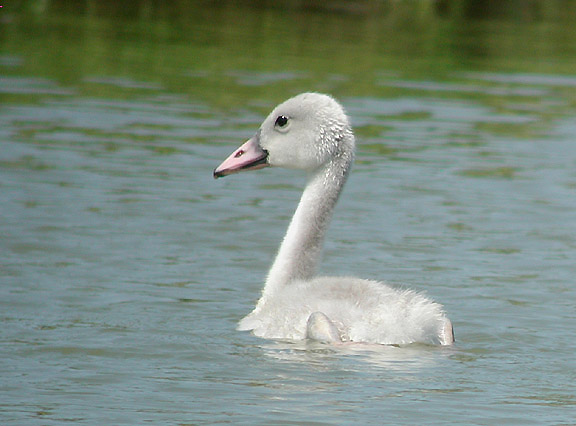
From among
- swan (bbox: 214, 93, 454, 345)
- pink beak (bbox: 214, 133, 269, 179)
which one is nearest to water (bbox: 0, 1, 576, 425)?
swan (bbox: 214, 93, 454, 345)

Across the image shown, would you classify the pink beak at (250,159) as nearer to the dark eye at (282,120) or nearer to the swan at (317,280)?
the swan at (317,280)

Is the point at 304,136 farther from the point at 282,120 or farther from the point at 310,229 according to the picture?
the point at 310,229

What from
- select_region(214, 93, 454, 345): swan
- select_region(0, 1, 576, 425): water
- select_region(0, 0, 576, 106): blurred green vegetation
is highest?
select_region(214, 93, 454, 345): swan

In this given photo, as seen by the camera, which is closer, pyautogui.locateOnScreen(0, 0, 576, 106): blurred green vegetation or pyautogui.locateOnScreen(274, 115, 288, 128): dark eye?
pyautogui.locateOnScreen(274, 115, 288, 128): dark eye

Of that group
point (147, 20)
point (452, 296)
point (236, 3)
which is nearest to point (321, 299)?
point (452, 296)

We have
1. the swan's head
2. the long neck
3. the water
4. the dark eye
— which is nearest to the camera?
the water

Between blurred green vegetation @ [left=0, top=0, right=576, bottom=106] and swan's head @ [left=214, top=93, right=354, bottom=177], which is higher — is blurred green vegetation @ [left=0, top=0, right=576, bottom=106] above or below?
below

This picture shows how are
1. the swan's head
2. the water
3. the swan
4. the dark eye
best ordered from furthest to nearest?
the dark eye
the swan's head
the swan
the water

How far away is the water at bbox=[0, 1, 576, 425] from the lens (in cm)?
833

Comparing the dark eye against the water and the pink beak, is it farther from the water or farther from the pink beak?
the water

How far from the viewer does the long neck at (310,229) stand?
32.8ft

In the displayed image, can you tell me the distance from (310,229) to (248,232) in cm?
324

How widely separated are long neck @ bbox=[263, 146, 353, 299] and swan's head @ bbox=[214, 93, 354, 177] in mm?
84

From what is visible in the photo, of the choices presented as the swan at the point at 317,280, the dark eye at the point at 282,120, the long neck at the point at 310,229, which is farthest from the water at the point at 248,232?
the dark eye at the point at 282,120
